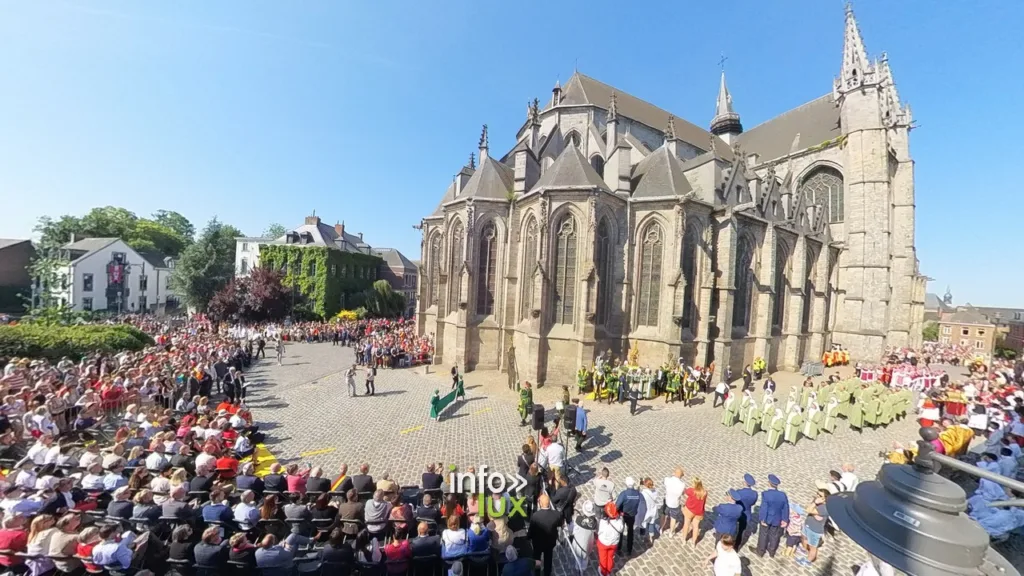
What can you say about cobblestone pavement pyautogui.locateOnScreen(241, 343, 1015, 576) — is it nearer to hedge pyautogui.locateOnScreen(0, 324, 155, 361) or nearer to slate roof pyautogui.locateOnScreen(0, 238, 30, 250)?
hedge pyautogui.locateOnScreen(0, 324, 155, 361)

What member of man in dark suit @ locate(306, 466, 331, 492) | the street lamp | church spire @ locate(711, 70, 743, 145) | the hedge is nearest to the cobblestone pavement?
man in dark suit @ locate(306, 466, 331, 492)

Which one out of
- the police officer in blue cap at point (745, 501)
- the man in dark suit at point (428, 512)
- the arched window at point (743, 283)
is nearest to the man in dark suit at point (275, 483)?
the man in dark suit at point (428, 512)

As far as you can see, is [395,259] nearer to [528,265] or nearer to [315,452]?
[528,265]

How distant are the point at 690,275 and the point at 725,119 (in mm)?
31218

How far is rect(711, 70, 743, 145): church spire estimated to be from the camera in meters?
41.9

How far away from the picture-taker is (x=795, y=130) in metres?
35.7

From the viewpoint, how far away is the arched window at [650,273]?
1900cm

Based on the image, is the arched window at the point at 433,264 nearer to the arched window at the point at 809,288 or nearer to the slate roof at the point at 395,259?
the arched window at the point at 809,288

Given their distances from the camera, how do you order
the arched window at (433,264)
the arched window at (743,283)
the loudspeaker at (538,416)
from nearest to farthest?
the loudspeaker at (538,416) → the arched window at (743,283) → the arched window at (433,264)

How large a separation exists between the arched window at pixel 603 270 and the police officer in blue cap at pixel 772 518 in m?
12.5

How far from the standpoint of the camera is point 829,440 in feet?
40.2

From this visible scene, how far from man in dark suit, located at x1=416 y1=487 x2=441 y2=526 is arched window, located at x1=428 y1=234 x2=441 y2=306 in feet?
62.4

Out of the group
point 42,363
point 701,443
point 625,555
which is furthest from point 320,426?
point 701,443

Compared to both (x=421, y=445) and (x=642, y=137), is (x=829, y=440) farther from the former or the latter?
(x=642, y=137)
